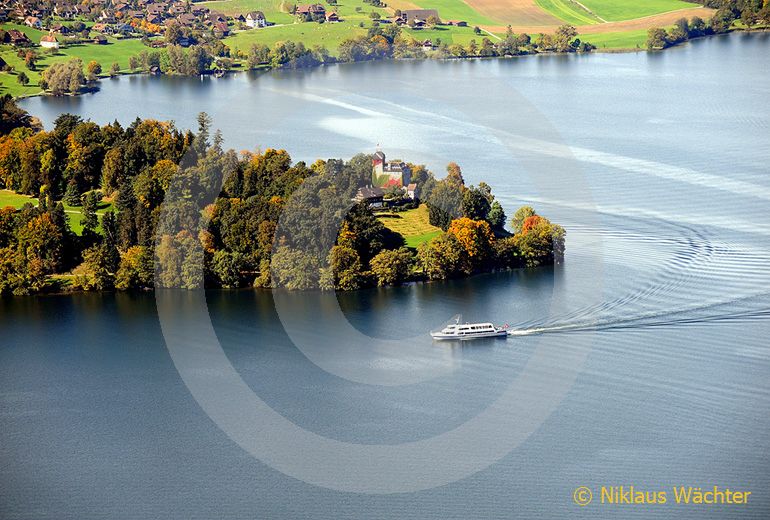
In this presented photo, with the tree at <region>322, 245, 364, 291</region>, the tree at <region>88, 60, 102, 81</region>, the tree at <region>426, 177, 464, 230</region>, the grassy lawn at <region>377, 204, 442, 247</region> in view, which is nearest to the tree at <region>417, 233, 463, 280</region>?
the grassy lawn at <region>377, 204, 442, 247</region>

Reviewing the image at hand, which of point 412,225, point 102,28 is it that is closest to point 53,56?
point 102,28

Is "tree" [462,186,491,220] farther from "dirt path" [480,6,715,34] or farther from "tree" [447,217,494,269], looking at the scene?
"dirt path" [480,6,715,34]

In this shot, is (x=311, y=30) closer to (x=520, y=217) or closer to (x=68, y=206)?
(x=68, y=206)

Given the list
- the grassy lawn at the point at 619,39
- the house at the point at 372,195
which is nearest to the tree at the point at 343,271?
the house at the point at 372,195

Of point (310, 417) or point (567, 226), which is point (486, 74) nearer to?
point (567, 226)

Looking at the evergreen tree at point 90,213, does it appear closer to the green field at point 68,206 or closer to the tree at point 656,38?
the green field at point 68,206
